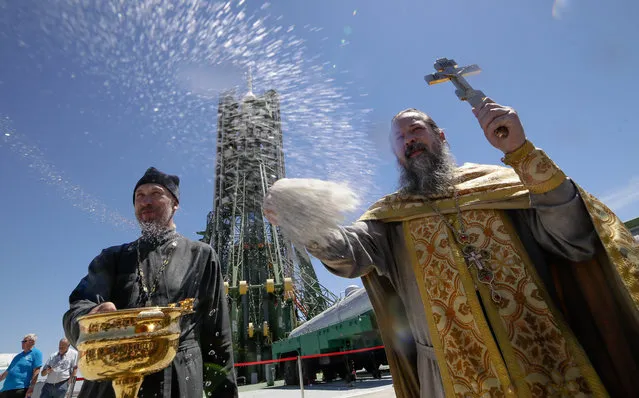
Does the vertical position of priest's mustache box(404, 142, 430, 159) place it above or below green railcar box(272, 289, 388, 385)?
above

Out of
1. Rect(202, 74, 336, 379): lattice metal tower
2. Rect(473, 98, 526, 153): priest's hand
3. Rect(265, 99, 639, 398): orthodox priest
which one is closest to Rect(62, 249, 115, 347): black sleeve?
Rect(265, 99, 639, 398): orthodox priest

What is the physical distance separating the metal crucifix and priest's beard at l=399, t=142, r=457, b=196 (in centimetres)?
39

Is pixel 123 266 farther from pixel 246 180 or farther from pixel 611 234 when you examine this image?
pixel 246 180

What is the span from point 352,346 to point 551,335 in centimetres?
1095

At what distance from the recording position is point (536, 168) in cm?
156

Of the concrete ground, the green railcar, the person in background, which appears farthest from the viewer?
the green railcar

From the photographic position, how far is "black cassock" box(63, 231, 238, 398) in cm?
171

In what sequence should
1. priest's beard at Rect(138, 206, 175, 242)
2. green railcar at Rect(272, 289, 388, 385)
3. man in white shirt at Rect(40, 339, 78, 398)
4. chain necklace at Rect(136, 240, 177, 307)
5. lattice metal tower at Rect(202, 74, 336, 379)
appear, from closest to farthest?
1. chain necklace at Rect(136, 240, 177, 307)
2. priest's beard at Rect(138, 206, 175, 242)
3. man in white shirt at Rect(40, 339, 78, 398)
4. green railcar at Rect(272, 289, 388, 385)
5. lattice metal tower at Rect(202, 74, 336, 379)

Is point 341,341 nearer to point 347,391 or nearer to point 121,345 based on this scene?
point 347,391

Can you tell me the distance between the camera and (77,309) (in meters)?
1.66

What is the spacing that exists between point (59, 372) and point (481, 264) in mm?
7859

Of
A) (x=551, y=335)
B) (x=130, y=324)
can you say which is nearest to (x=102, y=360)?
(x=130, y=324)

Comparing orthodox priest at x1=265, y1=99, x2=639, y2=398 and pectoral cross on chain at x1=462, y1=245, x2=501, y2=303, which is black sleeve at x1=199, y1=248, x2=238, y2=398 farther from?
pectoral cross on chain at x1=462, y1=245, x2=501, y2=303

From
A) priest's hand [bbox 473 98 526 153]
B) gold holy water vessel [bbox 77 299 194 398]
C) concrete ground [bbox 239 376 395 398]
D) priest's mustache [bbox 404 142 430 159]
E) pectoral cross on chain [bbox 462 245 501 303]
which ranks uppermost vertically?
priest's mustache [bbox 404 142 430 159]
